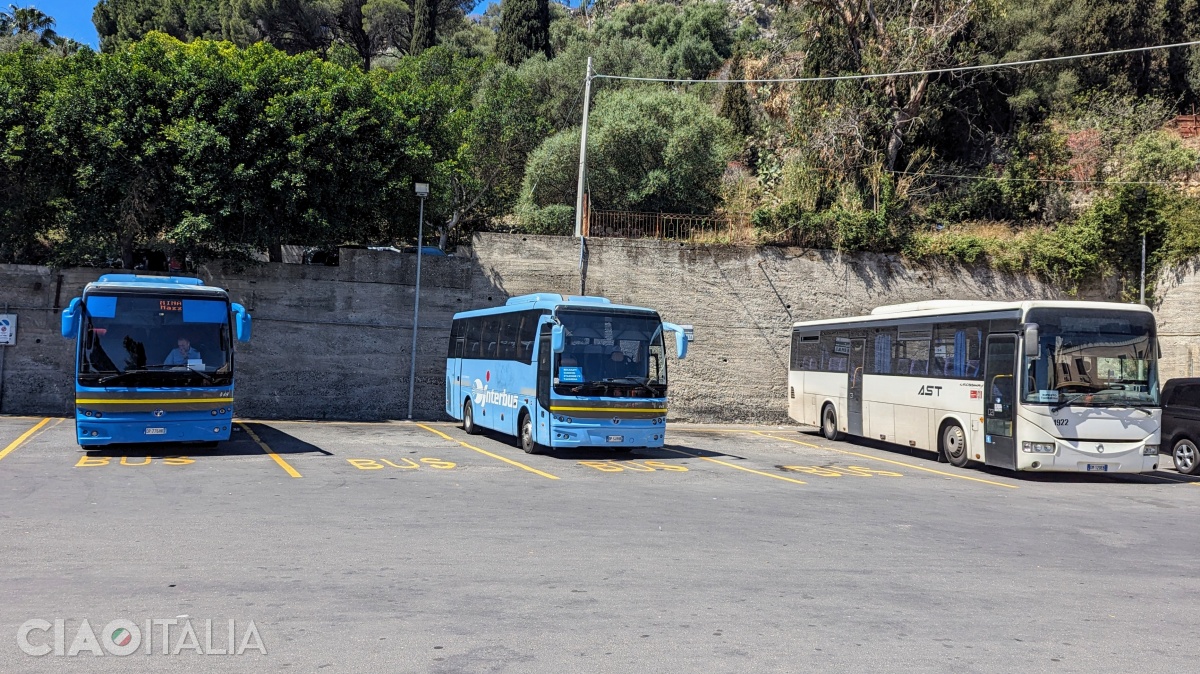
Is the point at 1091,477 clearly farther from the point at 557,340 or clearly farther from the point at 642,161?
the point at 642,161

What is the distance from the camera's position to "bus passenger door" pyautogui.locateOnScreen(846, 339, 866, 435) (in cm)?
2130

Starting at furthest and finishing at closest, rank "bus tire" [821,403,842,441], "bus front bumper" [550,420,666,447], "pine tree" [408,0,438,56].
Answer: "pine tree" [408,0,438,56]
"bus tire" [821,403,842,441]
"bus front bumper" [550,420,666,447]

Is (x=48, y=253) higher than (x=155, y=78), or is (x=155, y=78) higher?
(x=155, y=78)

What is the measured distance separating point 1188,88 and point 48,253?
43.0 m

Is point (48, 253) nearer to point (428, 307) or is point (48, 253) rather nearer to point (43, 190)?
point (43, 190)

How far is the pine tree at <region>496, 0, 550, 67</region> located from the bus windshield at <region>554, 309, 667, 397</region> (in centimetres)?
3498

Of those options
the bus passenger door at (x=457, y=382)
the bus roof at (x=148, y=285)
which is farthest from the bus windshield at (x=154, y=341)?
the bus passenger door at (x=457, y=382)

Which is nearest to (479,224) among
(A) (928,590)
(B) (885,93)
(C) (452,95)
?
(C) (452,95)

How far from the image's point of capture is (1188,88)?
1543 inches

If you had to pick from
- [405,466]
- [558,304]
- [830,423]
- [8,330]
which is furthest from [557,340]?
[8,330]

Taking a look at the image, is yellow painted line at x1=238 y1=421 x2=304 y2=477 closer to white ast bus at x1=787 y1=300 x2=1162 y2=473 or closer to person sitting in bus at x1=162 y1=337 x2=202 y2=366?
person sitting in bus at x1=162 y1=337 x2=202 y2=366

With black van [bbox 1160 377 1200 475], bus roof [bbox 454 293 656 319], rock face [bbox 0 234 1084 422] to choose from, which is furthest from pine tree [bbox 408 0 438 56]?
black van [bbox 1160 377 1200 475]

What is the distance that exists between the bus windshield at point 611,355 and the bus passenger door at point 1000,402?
19.4 feet

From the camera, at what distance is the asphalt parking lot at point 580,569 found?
5.84m
